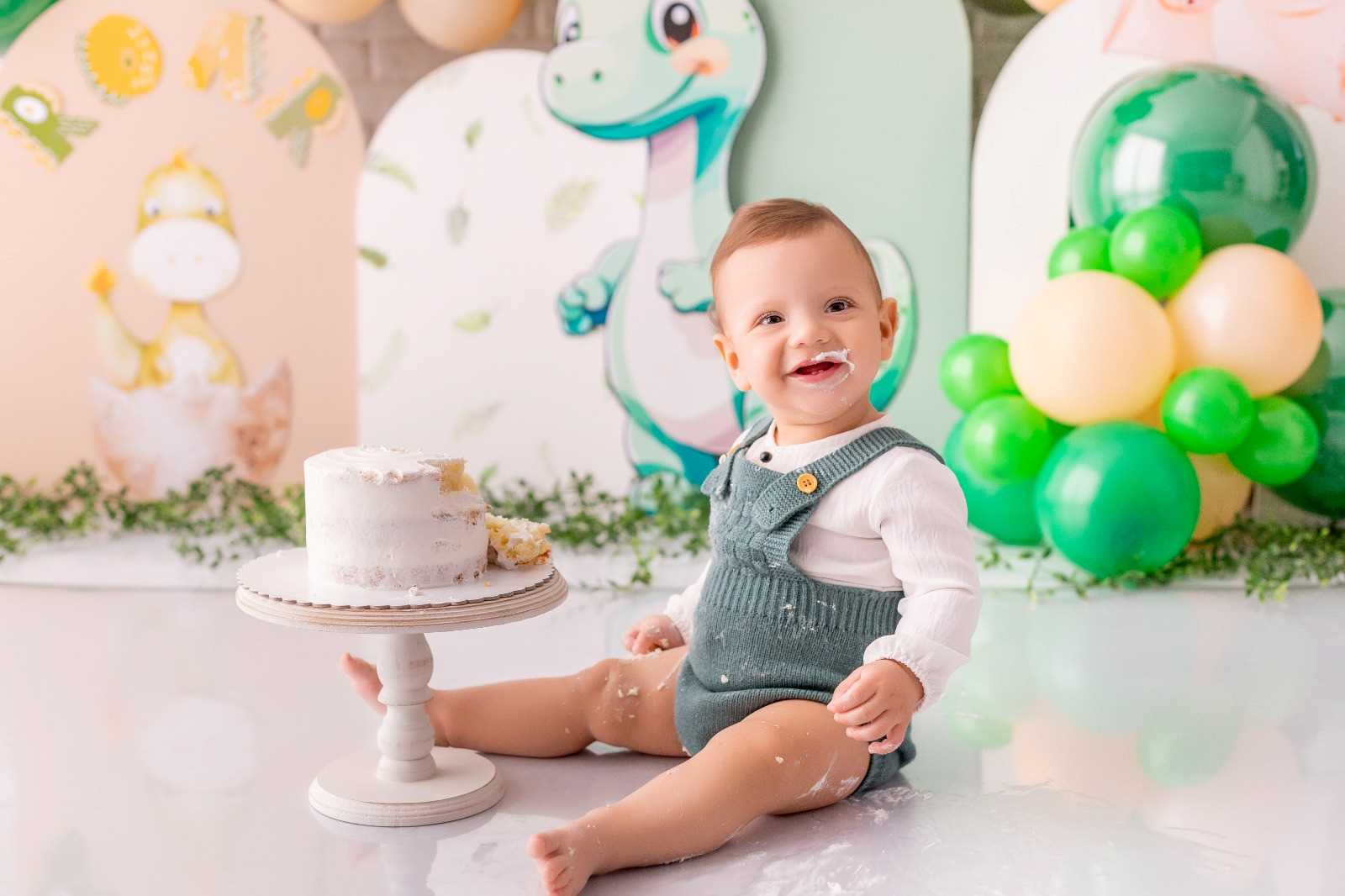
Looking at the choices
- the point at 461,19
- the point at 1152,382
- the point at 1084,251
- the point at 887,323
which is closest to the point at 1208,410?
the point at 1152,382

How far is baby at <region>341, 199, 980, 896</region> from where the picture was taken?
1.62 meters

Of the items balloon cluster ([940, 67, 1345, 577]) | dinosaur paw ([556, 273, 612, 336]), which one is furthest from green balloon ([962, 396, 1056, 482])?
dinosaur paw ([556, 273, 612, 336])

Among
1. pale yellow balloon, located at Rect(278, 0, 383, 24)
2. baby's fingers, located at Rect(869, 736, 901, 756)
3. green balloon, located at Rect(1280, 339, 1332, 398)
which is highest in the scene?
pale yellow balloon, located at Rect(278, 0, 383, 24)

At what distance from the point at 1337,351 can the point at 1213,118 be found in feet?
2.10

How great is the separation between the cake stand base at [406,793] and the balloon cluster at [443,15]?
7.39 ft

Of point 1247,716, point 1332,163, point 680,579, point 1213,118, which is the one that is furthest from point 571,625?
point 1332,163

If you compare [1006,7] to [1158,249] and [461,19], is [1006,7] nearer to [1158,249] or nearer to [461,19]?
[1158,249]

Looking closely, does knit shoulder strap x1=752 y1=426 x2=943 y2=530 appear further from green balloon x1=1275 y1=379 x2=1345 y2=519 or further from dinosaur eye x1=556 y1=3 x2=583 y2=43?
dinosaur eye x1=556 y1=3 x2=583 y2=43

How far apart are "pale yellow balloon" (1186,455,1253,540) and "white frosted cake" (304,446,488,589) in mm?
2005

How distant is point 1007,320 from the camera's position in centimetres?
347

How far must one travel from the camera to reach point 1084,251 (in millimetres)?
3094

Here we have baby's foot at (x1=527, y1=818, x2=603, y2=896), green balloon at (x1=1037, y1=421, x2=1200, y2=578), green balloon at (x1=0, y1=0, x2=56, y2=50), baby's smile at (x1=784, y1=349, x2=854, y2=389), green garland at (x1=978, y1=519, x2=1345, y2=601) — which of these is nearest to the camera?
baby's foot at (x1=527, y1=818, x2=603, y2=896)

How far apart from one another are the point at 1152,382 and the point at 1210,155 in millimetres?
536

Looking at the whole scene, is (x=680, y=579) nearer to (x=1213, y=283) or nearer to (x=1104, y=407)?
(x=1104, y=407)
